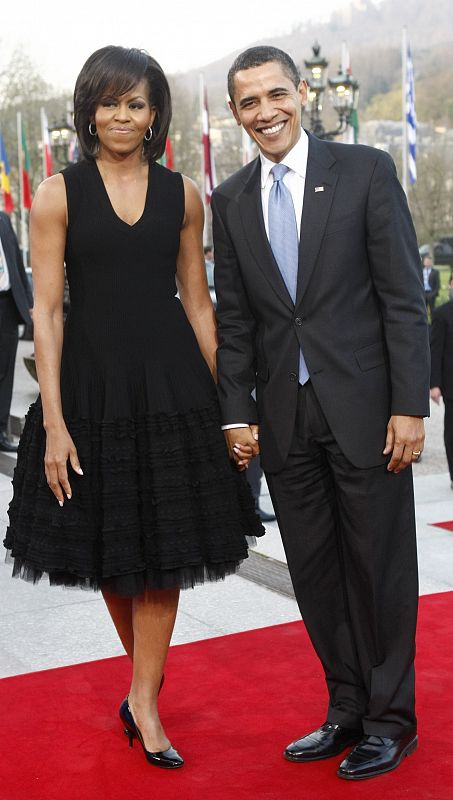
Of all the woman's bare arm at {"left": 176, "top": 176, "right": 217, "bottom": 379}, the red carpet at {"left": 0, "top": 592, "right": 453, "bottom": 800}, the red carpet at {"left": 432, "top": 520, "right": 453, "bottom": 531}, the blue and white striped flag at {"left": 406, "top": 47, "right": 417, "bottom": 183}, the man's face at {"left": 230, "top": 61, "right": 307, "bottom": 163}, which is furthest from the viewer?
the blue and white striped flag at {"left": 406, "top": 47, "right": 417, "bottom": 183}

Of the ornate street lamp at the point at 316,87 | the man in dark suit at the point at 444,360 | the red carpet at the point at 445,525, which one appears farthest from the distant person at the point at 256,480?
the ornate street lamp at the point at 316,87

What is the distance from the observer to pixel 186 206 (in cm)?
355

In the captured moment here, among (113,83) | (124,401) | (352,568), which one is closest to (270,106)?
(113,83)

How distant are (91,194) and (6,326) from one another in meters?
6.15

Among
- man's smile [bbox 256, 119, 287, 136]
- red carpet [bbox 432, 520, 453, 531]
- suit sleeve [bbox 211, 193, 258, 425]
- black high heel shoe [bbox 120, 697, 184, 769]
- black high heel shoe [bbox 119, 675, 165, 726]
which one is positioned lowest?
red carpet [bbox 432, 520, 453, 531]

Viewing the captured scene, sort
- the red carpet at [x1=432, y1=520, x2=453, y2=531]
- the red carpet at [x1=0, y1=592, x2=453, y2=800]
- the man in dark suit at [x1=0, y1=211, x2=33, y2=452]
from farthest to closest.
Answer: the man in dark suit at [x1=0, y1=211, x2=33, y2=452] → the red carpet at [x1=432, y1=520, x2=453, y2=531] → the red carpet at [x1=0, y1=592, x2=453, y2=800]

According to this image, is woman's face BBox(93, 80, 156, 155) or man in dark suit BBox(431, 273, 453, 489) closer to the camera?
woman's face BBox(93, 80, 156, 155)

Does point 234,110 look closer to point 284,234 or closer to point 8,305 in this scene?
point 284,234

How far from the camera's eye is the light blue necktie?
3412 millimetres

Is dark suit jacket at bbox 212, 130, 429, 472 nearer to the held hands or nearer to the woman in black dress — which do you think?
the woman in black dress

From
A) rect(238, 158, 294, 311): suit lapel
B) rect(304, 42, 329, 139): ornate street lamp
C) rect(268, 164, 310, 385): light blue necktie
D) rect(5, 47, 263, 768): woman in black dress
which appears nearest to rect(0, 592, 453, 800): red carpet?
rect(5, 47, 263, 768): woman in black dress

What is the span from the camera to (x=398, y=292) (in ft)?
10.8

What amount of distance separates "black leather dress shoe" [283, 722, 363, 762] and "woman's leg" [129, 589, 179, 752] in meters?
0.37

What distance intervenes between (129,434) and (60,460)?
0.67 ft
